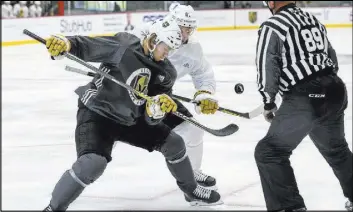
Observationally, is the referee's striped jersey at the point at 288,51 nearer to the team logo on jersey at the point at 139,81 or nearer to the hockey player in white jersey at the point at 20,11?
the team logo on jersey at the point at 139,81

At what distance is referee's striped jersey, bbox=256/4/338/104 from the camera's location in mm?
3049

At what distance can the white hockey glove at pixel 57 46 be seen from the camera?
3.03 metres

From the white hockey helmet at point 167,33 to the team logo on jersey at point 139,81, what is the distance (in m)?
0.14

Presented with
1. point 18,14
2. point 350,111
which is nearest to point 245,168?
point 350,111

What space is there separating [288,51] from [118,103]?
0.71 meters

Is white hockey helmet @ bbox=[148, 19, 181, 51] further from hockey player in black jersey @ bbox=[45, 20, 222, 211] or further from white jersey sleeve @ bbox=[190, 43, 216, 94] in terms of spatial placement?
white jersey sleeve @ bbox=[190, 43, 216, 94]

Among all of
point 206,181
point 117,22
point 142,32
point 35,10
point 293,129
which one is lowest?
point 117,22

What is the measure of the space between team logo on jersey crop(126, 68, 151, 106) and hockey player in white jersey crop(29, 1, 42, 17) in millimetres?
10522

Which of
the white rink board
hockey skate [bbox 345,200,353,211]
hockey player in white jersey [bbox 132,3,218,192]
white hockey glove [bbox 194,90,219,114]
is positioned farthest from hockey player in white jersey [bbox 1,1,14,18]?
hockey skate [bbox 345,200,353,211]

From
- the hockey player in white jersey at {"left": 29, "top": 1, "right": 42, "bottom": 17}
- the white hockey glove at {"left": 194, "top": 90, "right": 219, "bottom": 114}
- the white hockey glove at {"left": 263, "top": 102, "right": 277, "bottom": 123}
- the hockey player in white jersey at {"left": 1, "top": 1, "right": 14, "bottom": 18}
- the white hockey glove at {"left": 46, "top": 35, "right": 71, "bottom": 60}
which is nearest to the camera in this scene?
the white hockey glove at {"left": 46, "top": 35, "right": 71, "bottom": 60}

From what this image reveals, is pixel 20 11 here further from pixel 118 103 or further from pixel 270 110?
pixel 270 110

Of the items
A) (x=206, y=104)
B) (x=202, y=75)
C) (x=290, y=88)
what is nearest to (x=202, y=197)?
(x=206, y=104)

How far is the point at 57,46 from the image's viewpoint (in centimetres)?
303

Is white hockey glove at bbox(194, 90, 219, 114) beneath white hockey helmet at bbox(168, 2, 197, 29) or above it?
beneath
